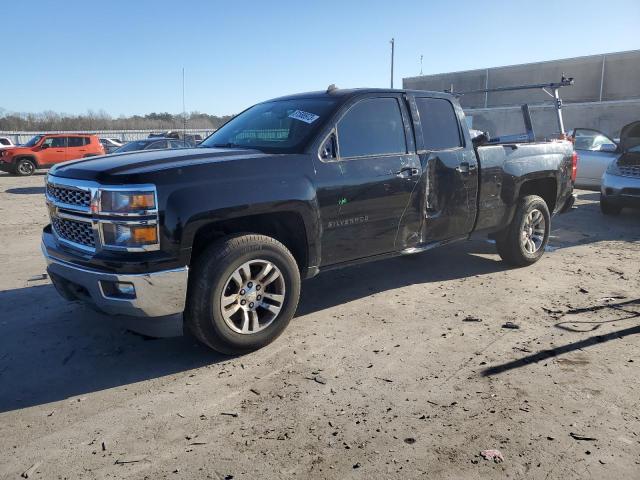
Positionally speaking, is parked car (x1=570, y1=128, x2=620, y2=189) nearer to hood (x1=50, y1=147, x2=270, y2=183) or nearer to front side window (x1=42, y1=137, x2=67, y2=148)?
hood (x1=50, y1=147, x2=270, y2=183)

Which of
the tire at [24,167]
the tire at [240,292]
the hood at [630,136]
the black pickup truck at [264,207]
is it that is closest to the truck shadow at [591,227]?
the hood at [630,136]

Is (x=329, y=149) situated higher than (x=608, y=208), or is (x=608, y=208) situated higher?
(x=329, y=149)

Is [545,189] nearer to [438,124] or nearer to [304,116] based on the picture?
[438,124]

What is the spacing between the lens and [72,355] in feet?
12.3

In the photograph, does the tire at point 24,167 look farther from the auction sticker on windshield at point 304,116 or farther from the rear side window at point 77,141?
the auction sticker on windshield at point 304,116

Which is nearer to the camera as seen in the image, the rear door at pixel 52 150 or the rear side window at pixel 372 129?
the rear side window at pixel 372 129

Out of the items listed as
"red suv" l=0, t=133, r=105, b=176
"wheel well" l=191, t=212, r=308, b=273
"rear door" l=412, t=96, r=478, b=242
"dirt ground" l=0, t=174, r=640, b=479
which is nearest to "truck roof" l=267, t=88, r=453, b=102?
"rear door" l=412, t=96, r=478, b=242

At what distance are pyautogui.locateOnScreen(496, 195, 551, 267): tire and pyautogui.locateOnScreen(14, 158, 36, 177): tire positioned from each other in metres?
20.1

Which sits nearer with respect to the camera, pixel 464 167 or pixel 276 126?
pixel 276 126

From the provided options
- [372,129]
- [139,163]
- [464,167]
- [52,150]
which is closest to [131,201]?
[139,163]

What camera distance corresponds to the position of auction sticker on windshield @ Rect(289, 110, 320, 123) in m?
4.20

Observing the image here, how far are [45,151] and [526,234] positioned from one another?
2047 centimetres

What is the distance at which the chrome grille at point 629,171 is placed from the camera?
29.2 ft

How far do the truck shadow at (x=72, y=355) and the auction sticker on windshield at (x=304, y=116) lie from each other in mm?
2009
